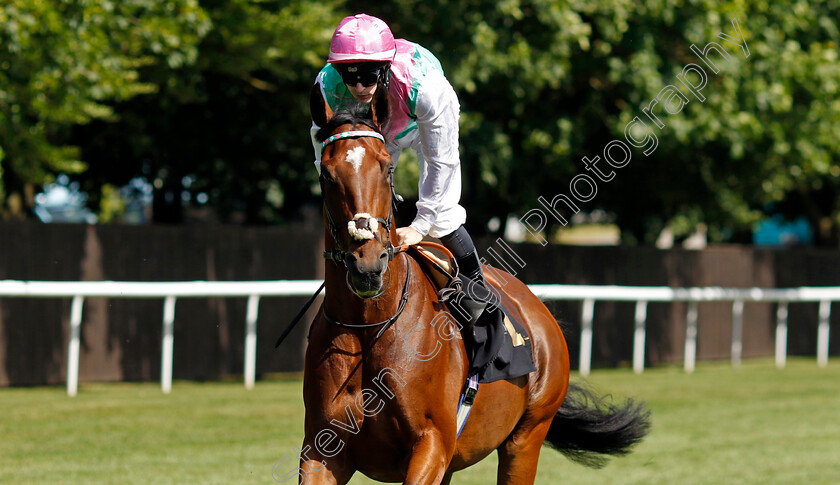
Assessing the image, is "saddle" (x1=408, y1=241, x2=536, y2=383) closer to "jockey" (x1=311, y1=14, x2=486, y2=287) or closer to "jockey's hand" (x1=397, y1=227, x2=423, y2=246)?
"jockey" (x1=311, y1=14, x2=486, y2=287)

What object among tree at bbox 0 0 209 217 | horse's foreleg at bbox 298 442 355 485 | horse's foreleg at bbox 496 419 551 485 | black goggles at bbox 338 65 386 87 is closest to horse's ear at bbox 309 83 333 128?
black goggles at bbox 338 65 386 87

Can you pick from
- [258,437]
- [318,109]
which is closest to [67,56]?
[258,437]

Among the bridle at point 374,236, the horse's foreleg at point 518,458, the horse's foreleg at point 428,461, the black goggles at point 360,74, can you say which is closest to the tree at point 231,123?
the horse's foreleg at point 518,458

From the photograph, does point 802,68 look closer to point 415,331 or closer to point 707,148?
point 707,148

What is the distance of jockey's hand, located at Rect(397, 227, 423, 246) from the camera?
3.98 m

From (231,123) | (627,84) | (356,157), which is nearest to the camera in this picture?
(356,157)

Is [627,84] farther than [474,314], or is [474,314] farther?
[627,84]

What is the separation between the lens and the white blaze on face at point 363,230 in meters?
3.42

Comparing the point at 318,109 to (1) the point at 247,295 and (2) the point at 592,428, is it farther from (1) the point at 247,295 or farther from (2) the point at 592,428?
(1) the point at 247,295

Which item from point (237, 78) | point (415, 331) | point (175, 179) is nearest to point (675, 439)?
point (415, 331)

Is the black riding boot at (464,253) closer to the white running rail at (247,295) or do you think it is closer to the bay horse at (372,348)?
the bay horse at (372,348)

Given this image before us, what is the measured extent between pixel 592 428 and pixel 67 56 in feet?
20.8

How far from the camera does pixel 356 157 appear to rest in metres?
3.57

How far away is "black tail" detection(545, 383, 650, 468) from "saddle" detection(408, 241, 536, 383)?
3.94ft
